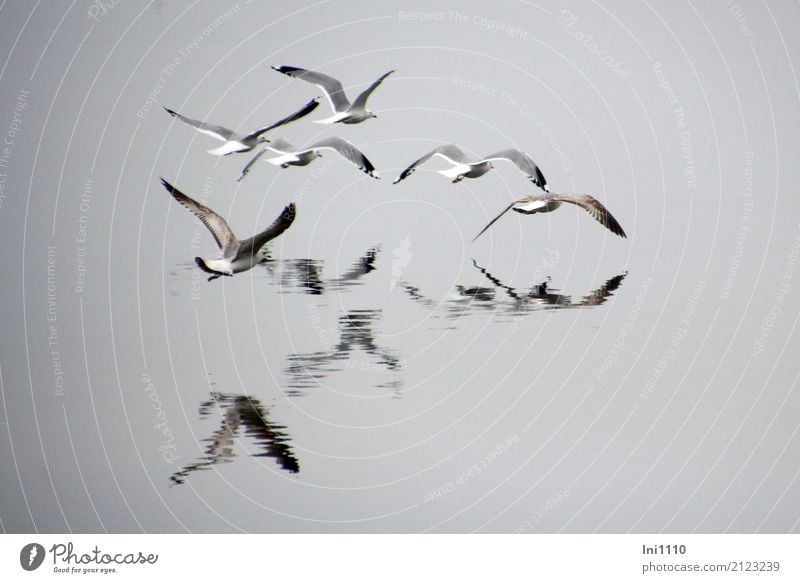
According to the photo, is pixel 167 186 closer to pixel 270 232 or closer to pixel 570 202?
pixel 270 232

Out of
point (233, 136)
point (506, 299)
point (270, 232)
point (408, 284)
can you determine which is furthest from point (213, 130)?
point (506, 299)

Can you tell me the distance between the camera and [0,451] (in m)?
5.07

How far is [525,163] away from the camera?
571cm

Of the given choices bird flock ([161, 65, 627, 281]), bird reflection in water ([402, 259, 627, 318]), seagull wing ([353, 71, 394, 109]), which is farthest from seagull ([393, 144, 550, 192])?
bird reflection in water ([402, 259, 627, 318])

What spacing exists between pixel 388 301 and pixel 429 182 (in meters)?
0.88

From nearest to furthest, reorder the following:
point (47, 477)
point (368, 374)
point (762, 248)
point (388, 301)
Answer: point (47, 477) < point (368, 374) < point (388, 301) < point (762, 248)

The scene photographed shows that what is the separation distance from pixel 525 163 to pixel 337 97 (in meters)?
0.99

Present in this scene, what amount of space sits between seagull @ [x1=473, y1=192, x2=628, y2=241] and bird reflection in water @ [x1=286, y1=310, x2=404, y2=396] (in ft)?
3.71

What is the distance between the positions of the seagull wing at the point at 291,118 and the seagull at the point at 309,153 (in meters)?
0.08

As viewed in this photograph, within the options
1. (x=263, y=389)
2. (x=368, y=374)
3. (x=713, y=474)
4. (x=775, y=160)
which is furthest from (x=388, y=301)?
(x=775, y=160)

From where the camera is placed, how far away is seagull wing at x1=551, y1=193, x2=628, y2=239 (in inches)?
235

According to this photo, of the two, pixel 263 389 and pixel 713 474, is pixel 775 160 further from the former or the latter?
pixel 263 389

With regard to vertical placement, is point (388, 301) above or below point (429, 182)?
below

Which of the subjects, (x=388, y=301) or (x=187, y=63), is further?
(x=187, y=63)
